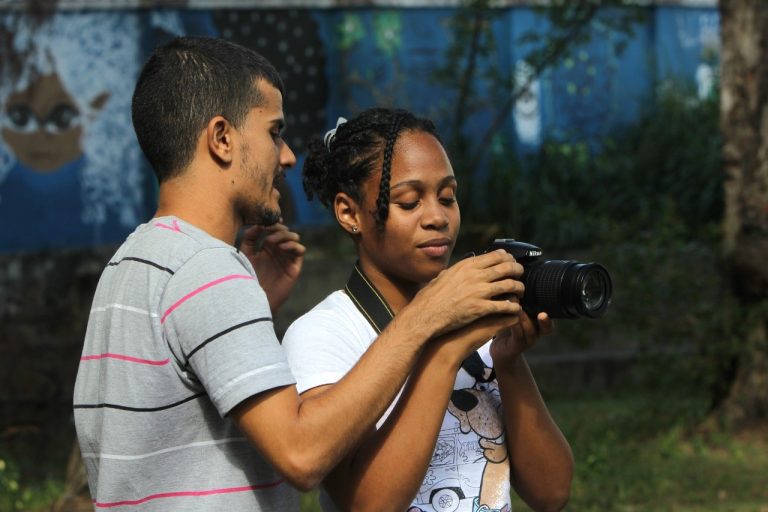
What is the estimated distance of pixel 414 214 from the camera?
2.39m

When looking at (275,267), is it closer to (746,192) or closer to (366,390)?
(366,390)

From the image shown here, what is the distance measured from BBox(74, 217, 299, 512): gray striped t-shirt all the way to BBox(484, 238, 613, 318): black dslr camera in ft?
1.76

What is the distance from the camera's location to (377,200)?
7.91 feet

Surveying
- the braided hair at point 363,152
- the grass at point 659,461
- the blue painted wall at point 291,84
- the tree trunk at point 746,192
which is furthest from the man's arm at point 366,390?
the blue painted wall at point 291,84

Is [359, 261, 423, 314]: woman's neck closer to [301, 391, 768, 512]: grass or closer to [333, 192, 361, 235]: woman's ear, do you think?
[333, 192, 361, 235]: woman's ear

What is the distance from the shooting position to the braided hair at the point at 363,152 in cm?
242

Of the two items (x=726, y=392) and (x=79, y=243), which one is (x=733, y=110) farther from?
(x=79, y=243)

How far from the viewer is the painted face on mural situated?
8672 mm

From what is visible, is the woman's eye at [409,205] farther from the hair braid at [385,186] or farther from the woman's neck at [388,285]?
the woman's neck at [388,285]

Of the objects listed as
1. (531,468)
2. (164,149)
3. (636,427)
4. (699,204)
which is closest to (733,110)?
(636,427)

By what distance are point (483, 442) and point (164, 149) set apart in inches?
34.0

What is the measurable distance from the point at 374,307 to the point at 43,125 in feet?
22.7

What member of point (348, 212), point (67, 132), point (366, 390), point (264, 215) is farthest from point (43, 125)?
point (366, 390)

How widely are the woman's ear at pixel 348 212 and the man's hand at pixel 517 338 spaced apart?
0.38 m
